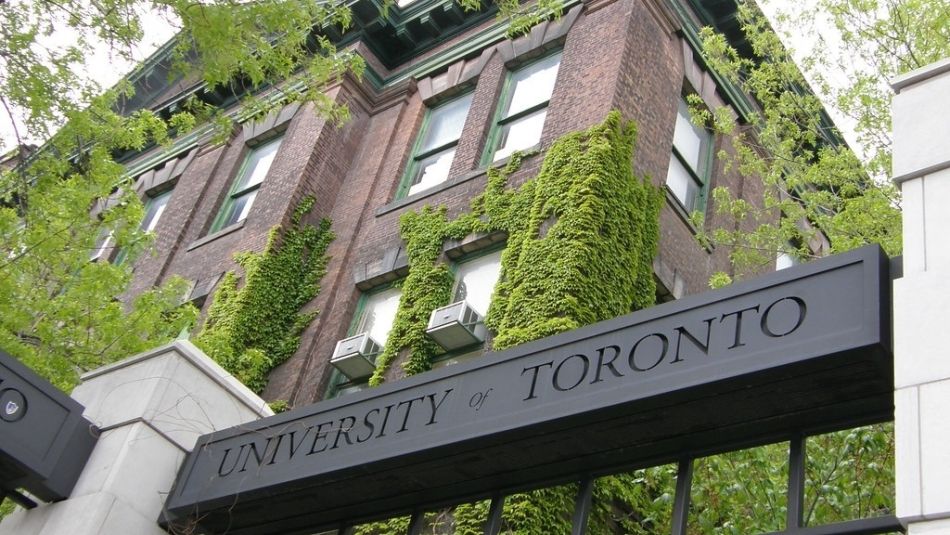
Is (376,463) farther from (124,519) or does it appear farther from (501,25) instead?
(501,25)

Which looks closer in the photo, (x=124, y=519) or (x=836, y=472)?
(x=124, y=519)

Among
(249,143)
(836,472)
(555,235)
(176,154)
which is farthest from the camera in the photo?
(176,154)

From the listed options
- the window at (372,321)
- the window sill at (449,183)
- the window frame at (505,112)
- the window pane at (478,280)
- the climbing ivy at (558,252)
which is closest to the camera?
the climbing ivy at (558,252)

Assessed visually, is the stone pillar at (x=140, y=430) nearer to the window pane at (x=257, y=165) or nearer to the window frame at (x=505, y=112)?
the window frame at (x=505, y=112)

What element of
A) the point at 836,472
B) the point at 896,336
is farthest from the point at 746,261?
the point at 896,336

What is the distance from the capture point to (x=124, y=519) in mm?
6840

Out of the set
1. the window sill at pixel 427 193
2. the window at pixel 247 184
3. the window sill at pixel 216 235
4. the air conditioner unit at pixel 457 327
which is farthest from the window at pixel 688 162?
the window at pixel 247 184

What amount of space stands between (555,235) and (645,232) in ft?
5.47

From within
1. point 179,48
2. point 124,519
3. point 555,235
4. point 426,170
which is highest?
point 426,170

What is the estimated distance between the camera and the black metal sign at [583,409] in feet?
15.5

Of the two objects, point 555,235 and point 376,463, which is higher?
point 555,235

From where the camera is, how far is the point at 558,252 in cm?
1361

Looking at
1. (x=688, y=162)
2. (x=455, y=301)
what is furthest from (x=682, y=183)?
(x=455, y=301)

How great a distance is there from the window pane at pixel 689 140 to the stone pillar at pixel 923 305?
12803 millimetres
